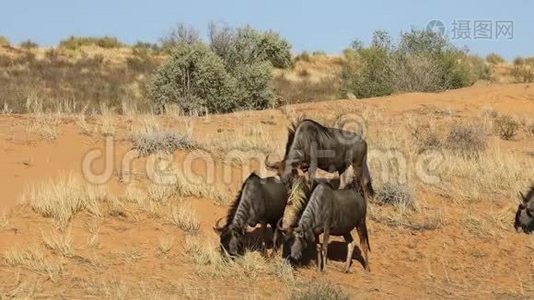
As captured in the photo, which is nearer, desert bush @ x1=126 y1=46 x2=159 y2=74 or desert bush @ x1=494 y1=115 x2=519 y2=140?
desert bush @ x1=494 y1=115 x2=519 y2=140

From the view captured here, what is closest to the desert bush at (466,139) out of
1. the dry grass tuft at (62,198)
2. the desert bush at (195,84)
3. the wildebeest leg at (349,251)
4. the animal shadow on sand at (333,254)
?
the animal shadow on sand at (333,254)

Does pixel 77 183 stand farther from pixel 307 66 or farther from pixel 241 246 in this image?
pixel 307 66

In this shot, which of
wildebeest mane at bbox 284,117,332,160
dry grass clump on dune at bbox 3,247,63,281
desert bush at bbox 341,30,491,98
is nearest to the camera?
dry grass clump on dune at bbox 3,247,63,281

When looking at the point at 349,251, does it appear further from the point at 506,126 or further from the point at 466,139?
the point at 506,126

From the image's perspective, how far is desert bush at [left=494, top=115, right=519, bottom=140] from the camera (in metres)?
20.6

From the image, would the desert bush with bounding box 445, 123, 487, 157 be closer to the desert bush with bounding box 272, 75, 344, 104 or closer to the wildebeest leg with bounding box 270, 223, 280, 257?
the wildebeest leg with bounding box 270, 223, 280, 257

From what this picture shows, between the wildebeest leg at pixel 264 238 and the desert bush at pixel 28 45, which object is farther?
the desert bush at pixel 28 45

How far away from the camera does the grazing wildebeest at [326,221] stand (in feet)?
31.6

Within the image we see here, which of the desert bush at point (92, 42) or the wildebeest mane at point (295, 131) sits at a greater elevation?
the desert bush at point (92, 42)

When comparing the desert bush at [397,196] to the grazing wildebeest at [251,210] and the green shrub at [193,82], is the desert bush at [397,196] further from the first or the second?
the green shrub at [193,82]

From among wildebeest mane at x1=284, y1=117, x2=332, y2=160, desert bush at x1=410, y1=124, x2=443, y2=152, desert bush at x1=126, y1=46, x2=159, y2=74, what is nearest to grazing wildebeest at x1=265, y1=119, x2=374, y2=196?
wildebeest mane at x1=284, y1=117, x2=332, y2=160

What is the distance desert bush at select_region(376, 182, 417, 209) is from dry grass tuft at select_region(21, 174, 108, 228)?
5073 millimetres

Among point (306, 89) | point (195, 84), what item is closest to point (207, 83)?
point (195, 84)

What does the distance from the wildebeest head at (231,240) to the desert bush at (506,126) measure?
1281 cm
